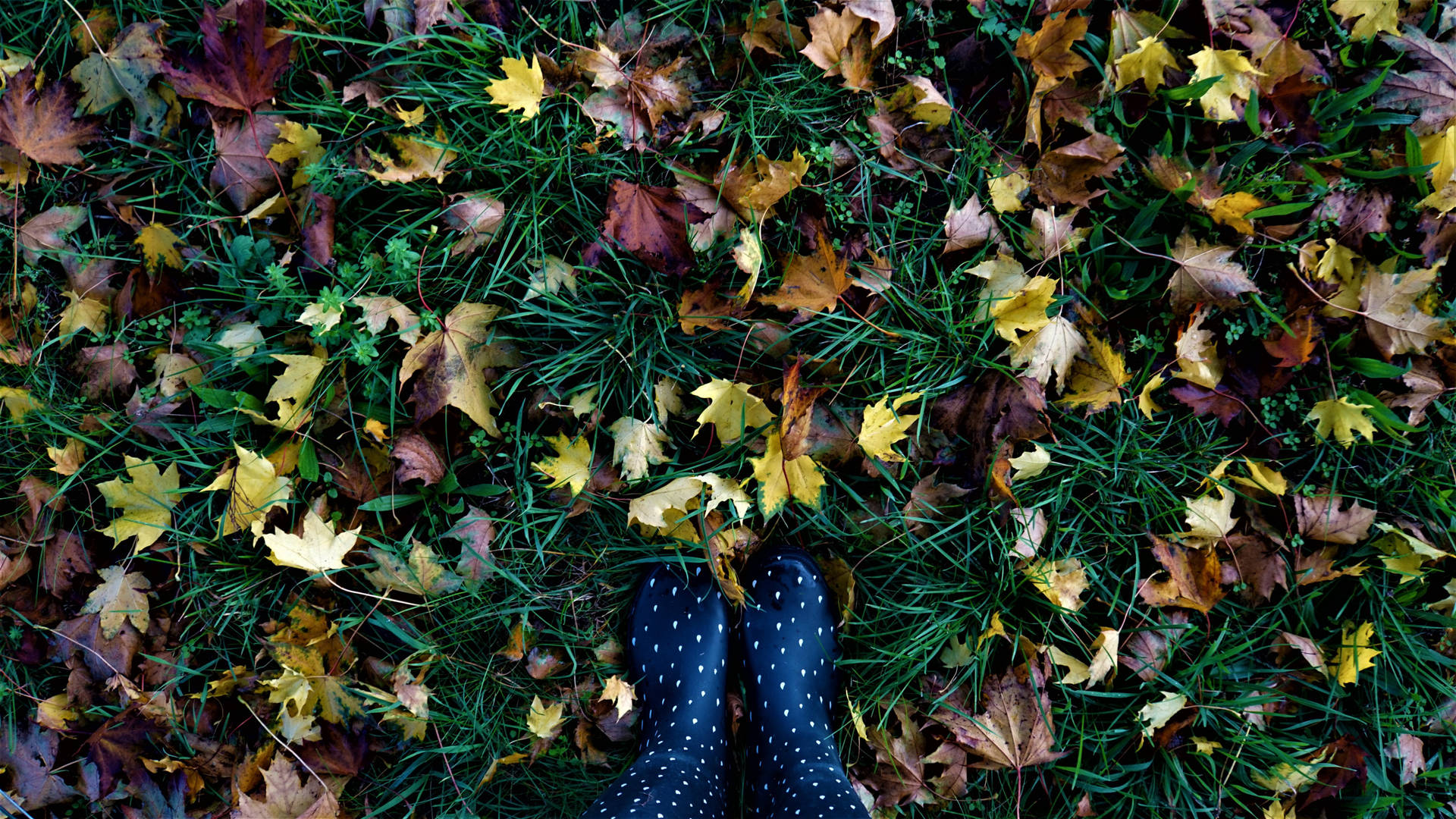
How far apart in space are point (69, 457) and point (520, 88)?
1.32 meters

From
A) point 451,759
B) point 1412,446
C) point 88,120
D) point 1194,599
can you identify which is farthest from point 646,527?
point 1412,446

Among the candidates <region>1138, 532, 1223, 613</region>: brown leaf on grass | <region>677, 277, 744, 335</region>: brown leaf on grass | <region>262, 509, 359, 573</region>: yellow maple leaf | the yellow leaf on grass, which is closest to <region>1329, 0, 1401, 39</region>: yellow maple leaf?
<region>1138, 532, 1223, 613</region>: brown leaf on grass

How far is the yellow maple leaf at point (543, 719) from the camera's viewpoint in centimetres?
175

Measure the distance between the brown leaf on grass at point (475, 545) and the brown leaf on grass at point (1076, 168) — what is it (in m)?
1.45

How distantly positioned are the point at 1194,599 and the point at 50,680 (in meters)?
2.61

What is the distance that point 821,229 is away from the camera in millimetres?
1719

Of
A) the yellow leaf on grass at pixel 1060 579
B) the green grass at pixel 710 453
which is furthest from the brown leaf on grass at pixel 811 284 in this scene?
the yellow leaf on grass at pixel 1060 579

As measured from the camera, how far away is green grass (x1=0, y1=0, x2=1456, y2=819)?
5.71 ft

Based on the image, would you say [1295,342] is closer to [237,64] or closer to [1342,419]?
[1342,419]

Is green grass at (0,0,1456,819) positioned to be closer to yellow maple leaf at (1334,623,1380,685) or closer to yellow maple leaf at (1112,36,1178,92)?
yellow maple leaf at (1334,623,1380,685)

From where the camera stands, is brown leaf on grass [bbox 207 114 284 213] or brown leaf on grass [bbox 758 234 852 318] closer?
brown leaf on grass [bbox 758 234 852 318]

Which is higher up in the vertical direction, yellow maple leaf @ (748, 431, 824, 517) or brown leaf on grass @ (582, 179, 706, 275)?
brown leaf on grass @ (582, 179, 706, 275)

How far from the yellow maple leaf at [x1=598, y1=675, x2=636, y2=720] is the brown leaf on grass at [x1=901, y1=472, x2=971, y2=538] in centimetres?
75

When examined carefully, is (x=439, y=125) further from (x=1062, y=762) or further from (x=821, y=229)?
(x=1062, y=762)
